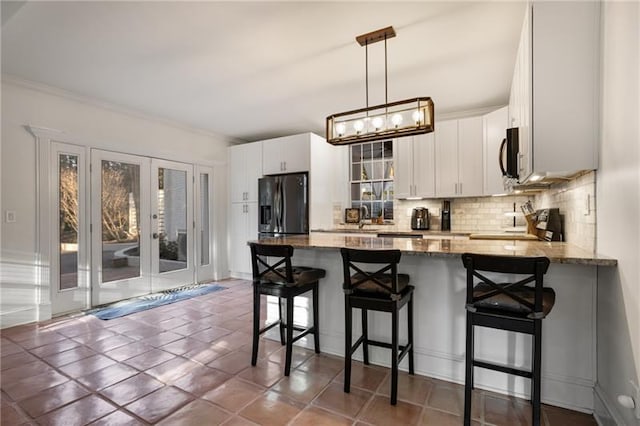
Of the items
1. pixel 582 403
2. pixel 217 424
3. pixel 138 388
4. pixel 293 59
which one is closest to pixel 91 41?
pixel 293 59

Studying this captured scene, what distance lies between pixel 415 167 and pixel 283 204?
6.69 ft

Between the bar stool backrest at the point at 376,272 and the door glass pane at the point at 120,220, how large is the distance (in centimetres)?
356

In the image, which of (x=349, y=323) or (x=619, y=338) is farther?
(x=349, y=323)

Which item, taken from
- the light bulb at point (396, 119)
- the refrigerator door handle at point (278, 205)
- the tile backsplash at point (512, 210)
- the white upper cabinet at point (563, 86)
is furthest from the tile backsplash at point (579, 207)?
the refrigerator door handle at point (278, 205)

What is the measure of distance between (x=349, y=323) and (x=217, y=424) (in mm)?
944

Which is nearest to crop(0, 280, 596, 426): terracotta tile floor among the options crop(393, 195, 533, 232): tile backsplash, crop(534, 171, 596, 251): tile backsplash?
crop(534, 171, 596, 251): tile backsplash

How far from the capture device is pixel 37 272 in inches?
137

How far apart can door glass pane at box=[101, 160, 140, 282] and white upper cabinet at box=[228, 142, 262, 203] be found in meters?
1.58

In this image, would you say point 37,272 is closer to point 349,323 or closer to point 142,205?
point 142,205

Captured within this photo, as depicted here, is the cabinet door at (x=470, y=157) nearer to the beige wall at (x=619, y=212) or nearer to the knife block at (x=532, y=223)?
the knife block at (x=532, y=223)

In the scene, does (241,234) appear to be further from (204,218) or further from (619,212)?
(619,212)

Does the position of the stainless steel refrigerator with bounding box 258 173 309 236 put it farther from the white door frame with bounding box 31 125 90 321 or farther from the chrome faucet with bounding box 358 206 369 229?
the white door frame with bounding box 31 125 90 321

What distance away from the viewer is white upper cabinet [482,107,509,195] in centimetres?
383

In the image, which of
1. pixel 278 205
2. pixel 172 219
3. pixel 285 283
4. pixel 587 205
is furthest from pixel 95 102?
pixel 587 205
